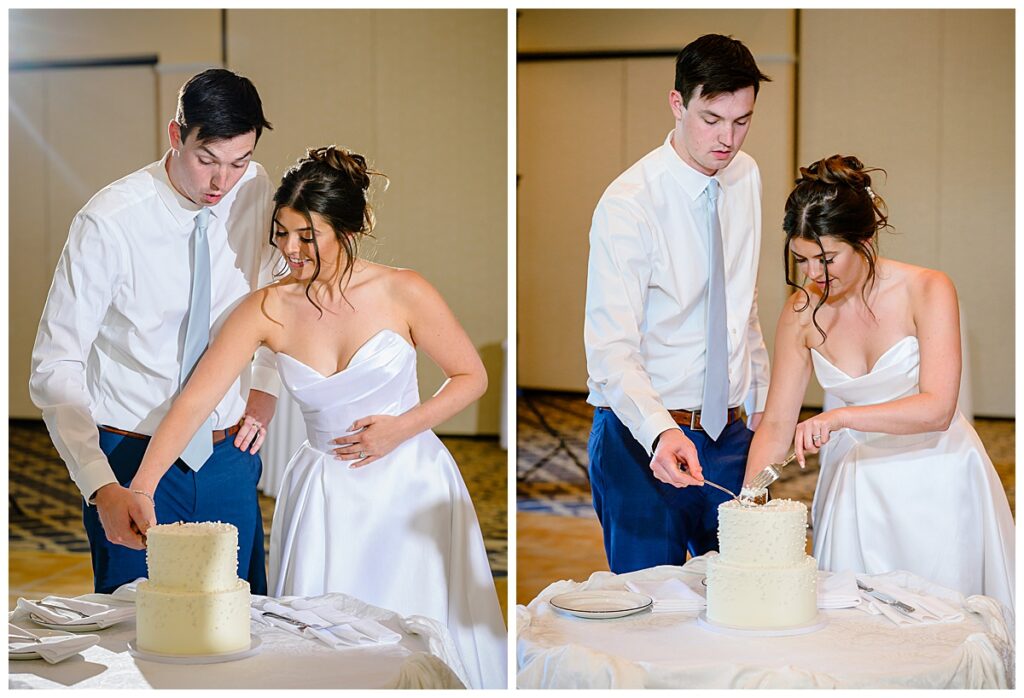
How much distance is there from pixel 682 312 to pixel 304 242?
0.97 metres

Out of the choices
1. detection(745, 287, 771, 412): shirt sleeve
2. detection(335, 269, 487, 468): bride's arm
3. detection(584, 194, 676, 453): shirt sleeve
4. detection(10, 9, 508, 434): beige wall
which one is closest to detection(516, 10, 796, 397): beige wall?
detection(10, 9, 508, 434): beige wall

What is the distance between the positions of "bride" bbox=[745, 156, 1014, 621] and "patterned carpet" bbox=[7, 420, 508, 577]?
2.19 meters

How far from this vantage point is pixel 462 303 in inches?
180

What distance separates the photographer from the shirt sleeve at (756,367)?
3127 millimetres

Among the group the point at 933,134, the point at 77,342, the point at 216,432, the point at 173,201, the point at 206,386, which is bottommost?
the point at 216,432

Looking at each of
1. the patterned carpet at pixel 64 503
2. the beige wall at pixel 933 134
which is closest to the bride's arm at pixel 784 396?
the patterned carpet at pixel 64 503

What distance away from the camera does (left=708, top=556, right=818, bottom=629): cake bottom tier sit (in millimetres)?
2277

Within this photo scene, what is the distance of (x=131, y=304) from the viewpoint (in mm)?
2758

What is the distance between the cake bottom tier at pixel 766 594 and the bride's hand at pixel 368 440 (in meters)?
0.90

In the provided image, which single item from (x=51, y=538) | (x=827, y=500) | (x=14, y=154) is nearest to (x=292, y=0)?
(x=827, y=500)

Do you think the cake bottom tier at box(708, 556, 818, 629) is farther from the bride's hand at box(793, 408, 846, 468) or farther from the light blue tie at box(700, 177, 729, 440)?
the light blue tie at box(700, 177, 729, 440)

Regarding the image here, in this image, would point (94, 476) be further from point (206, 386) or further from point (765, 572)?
point (765, 572)

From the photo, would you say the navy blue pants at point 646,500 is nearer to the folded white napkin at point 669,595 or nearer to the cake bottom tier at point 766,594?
the folded white napkin at point 669,595

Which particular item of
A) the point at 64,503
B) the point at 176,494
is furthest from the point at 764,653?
the point at 64,503
